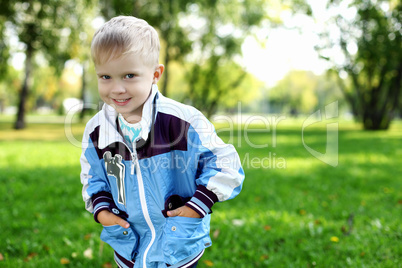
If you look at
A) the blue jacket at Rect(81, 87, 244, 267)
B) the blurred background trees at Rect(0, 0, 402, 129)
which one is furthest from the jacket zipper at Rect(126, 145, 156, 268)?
the blurred background trees at Rect(0, 0, 402, 129)

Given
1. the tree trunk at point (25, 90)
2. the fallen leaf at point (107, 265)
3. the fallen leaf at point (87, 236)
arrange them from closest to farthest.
Result: the fallen leaf at point (107, 265), the fallen leaf at point (87, 236), the tree trunk at point (25, 90)

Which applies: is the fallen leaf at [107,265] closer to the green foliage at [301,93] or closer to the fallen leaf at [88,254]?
the fallen leaf at [88,254]

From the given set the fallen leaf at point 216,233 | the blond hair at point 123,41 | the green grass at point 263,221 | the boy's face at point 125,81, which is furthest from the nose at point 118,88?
the fallen leaf at point 216,233

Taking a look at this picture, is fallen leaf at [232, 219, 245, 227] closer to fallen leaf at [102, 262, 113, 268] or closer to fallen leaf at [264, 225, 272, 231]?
fallen leaf at [264, 225, 272, 231]

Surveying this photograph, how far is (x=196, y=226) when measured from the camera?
5.57 feet

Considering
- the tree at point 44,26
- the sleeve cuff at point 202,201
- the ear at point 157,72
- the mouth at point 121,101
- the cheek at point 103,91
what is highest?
the tree at point 44,26

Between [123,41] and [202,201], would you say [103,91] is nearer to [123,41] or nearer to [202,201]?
[123,41]

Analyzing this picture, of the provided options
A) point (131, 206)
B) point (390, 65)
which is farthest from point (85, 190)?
point (390, 65)

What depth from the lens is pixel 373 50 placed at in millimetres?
18750

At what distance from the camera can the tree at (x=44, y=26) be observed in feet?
47.6

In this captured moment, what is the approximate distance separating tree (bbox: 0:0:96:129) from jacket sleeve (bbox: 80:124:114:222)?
13452mm

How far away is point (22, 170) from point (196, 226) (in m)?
5.92

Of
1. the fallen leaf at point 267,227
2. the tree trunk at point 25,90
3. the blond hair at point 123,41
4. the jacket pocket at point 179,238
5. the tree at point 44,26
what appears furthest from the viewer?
the tree trunk at point 25,90

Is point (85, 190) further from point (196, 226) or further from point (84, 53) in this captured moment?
point (84, 53)
